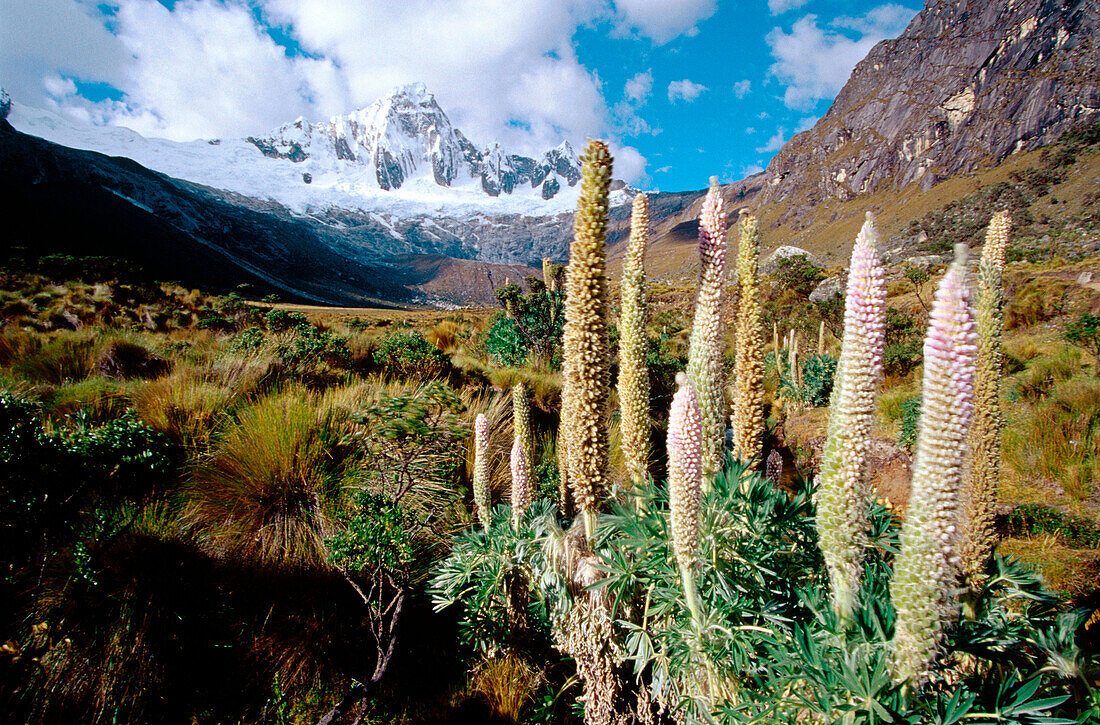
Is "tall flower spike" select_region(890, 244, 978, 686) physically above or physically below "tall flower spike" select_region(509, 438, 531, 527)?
above

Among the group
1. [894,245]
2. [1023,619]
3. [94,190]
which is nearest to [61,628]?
[1023,619]

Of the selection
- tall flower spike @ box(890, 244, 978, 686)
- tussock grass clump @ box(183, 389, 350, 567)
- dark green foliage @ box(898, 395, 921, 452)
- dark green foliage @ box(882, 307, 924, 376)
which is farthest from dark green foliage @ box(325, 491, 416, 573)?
dark green foliage @ box(882, 307, 924, 376)

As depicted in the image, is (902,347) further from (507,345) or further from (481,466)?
(481,466)

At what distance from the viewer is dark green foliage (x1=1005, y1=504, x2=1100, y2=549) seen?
5.26 metres

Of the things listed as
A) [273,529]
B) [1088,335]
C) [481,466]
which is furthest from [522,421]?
[1088,335]

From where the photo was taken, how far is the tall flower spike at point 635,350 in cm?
276

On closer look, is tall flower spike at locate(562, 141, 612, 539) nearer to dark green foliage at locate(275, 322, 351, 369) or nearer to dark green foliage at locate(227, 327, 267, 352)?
dark green foliage at locate(275, 322, 351, 369)

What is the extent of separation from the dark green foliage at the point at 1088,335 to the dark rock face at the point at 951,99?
12530cm

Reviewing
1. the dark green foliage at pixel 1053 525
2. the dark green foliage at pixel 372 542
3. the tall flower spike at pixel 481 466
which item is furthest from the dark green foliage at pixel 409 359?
the dark green foliage at pixel 1053 525

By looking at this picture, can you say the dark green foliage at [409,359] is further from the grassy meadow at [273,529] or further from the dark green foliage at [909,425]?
the dark green foliage at [909,425]

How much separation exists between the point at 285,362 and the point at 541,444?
4.58 metres

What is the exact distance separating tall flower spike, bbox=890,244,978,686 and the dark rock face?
455ft

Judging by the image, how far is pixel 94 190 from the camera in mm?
96625

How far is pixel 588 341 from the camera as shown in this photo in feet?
8.61
